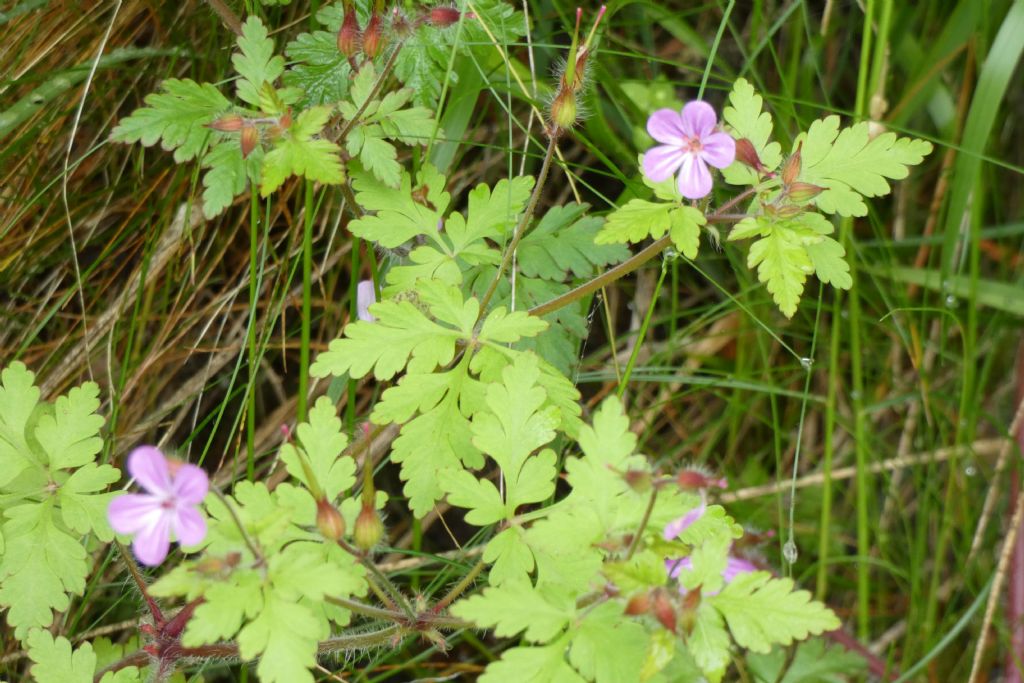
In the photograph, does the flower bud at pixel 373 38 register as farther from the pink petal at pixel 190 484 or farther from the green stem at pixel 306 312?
the pink petal at pixel 190 484

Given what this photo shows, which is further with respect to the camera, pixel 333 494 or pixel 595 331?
pixel 595 331

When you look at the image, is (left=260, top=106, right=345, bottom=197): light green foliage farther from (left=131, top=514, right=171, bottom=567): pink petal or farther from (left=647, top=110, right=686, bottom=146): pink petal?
(left=131, top=514, right=171, bottom=567): pink petal

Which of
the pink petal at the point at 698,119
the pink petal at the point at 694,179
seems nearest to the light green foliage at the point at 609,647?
the pink petal at the point at 694,179

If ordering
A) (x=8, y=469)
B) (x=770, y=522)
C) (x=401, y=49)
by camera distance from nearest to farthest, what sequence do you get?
1. (x=8, y=469)
2. (x=401, y=49)
3. (x=770, y=522)

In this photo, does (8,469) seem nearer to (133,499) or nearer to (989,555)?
(133,499)

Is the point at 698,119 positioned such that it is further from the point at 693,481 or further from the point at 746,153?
the point at 693,481

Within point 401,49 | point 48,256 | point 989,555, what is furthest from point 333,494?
point 989,555

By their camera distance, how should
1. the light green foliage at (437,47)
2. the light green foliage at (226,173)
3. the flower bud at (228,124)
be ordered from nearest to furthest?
1. the flower bud at (228,124)
2. the light green foliage at (226,173)
3. the light green foliage at (437,47)
